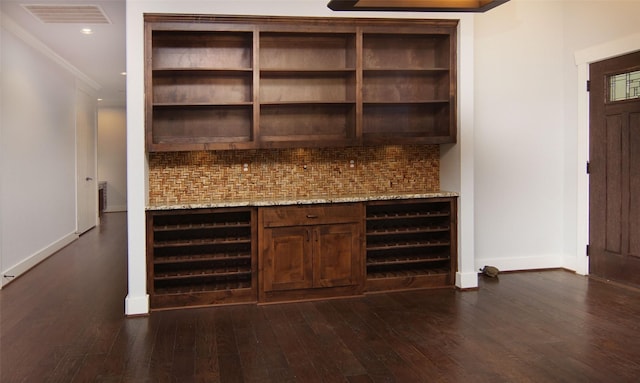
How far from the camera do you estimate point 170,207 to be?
161 inches

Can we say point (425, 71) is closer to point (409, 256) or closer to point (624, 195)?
point (409, 256)

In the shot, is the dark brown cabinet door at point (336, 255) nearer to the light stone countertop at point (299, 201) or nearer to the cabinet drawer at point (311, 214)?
the cabinet drawer at point (311, 214)

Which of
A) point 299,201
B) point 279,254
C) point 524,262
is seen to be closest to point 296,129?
point 299,201

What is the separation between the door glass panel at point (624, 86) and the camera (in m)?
4.55

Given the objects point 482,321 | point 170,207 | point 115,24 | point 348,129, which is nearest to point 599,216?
point 482,321

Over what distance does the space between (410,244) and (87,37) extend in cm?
419

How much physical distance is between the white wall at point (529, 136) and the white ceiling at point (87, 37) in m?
3.56

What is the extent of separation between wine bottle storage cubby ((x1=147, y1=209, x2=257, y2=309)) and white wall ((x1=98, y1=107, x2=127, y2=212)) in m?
8.12

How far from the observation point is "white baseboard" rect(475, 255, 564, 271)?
5211mm

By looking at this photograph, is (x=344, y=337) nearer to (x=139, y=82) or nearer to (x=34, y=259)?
(x=139, y=82)

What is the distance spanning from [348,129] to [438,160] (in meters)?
1.00

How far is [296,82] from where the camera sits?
468cm

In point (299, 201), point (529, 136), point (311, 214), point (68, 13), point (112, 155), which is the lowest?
point (311, 214)

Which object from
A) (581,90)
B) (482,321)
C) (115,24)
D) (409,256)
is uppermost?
(115,24)
